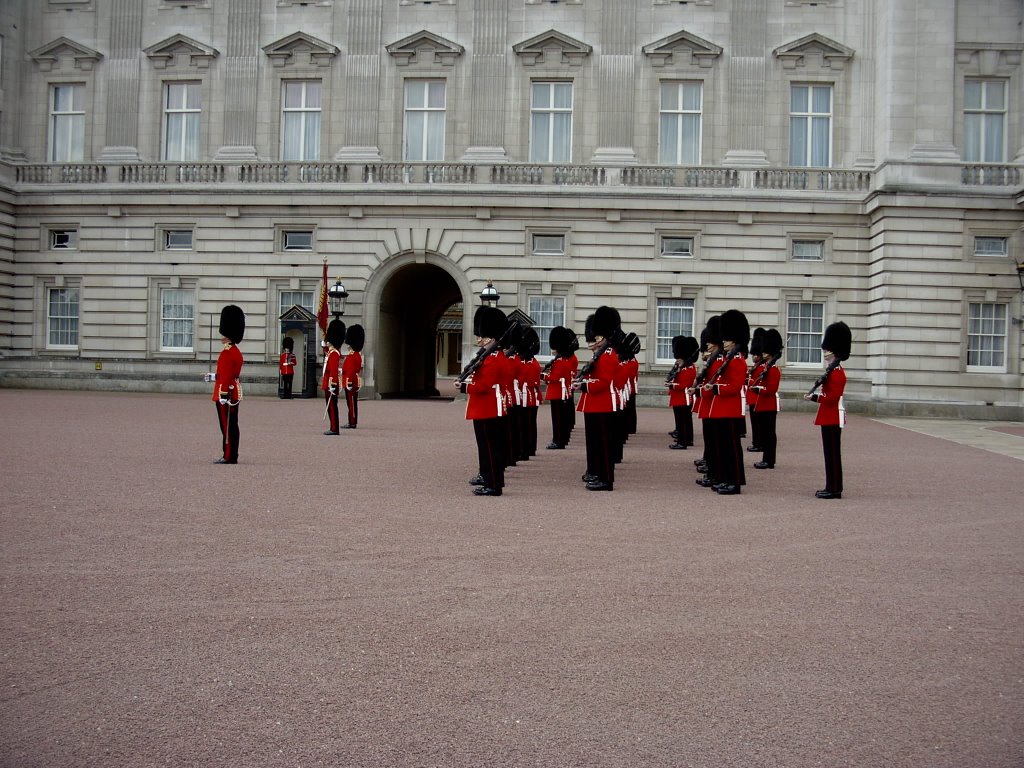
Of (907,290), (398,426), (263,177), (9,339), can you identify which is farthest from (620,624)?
(9,339)

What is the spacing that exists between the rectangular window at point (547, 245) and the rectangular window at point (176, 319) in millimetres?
9341

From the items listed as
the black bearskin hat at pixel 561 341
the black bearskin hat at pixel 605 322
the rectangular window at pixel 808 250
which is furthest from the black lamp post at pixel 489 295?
the black bearskin hat at pixel 605 322

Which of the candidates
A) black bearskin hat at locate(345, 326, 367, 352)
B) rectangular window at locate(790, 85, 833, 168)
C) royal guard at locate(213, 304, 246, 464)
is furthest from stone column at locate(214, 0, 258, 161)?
royal guard at locate(213, 304, 246, 464)

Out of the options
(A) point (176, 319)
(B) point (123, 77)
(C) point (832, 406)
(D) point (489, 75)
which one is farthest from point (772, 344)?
(B) point (123, 77)

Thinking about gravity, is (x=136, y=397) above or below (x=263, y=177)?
below

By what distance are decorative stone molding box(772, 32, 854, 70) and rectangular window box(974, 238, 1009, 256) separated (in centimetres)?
576

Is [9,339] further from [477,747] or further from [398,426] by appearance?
[477,747]

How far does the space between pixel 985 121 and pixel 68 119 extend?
2423 centimetres

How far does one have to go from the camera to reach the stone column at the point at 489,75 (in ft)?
91.5

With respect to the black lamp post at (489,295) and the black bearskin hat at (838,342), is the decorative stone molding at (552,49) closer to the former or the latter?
the black lamp post at (489,295)

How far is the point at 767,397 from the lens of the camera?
13.9 meters

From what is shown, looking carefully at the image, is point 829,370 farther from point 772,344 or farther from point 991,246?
point 991,246

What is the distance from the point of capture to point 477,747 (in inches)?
146

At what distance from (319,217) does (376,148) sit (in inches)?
93.2
